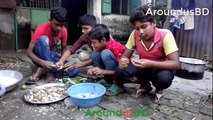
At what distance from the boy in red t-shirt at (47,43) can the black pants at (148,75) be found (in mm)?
878

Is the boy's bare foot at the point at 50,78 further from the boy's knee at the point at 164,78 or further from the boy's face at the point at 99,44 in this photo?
the boy's knee at the point at 164,78

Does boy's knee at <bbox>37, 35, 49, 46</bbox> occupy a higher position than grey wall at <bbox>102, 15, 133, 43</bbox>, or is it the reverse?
grey wall at <bbox>102, 15, 133, 43</bbox>

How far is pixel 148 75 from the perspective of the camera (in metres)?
2.16

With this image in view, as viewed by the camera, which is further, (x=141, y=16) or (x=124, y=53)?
(x=124, y=53)

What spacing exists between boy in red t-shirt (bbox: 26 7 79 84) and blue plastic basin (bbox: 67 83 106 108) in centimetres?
50

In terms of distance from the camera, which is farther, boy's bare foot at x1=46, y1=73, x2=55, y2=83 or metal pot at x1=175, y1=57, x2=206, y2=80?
metal pot at x1=175, y1=57, x2=206, y2=80

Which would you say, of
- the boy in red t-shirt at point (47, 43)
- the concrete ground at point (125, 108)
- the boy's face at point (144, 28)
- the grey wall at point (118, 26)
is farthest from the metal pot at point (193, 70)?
the grey wall at point (118, 26)

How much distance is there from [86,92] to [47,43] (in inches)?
31.1

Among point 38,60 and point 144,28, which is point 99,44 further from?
point 38,60

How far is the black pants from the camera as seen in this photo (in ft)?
6.42

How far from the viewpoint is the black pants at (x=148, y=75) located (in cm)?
196

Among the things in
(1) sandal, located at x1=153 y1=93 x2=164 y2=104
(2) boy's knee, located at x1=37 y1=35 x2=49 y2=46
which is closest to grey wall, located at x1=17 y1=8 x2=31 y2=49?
(2) boy's knee, located at x1=37 y1=35 x2=49 y2=46

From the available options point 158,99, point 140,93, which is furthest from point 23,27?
point 158,99

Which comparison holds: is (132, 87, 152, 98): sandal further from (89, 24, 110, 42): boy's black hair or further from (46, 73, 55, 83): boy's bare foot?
(46, 73, 55, 83): boy's bare foot
